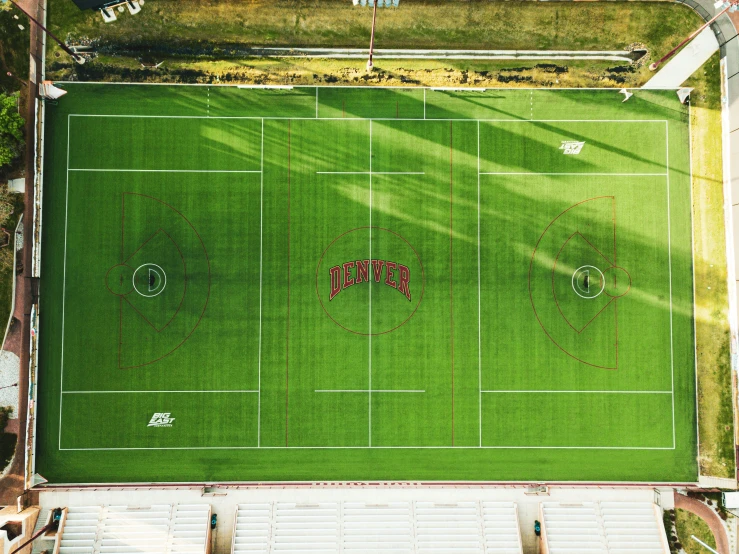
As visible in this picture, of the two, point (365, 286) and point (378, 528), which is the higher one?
point (365, 286)

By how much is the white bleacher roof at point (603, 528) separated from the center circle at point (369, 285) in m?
8.19

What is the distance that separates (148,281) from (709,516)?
68.5 ft

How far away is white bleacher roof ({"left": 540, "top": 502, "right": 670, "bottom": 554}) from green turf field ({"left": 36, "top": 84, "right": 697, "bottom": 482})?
3.50ft

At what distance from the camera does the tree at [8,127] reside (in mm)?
14461

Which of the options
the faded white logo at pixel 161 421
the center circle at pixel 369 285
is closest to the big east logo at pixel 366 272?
the center circle at pixel 369 285

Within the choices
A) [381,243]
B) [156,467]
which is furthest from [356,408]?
[156,467]

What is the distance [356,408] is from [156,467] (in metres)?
7.02

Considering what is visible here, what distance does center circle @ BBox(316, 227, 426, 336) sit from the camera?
50.1ft

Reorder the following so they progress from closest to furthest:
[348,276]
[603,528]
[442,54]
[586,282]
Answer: [603,528] → [348,276] → [586,282] → [442,54]

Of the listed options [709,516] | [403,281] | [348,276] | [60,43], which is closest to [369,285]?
[348,276]

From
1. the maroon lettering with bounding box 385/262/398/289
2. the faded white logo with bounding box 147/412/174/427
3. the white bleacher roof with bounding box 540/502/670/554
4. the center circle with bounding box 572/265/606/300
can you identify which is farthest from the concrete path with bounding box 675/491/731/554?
the faded white logo with bounding box 147/412/174/427

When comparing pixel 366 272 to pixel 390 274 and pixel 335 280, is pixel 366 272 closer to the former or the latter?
pixel 390 274

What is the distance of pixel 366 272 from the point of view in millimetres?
15305

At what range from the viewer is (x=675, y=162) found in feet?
51.1
